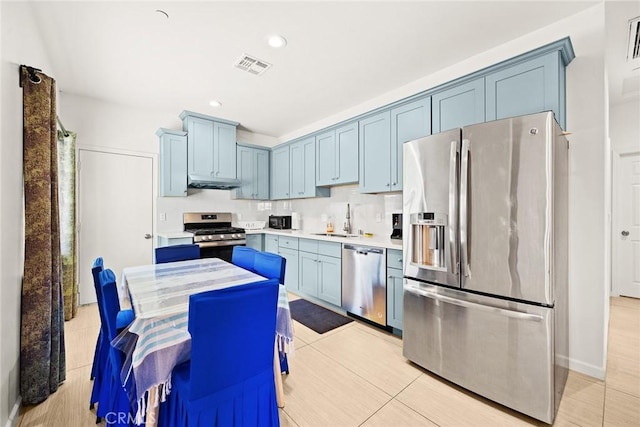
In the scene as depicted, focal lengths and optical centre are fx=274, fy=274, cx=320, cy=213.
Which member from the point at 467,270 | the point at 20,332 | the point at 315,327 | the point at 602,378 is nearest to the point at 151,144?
the point at 20,332

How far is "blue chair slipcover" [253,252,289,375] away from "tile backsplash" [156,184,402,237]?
1853 millimetres

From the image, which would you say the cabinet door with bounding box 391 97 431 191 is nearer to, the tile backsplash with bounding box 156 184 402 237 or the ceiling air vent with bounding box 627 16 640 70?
the tile backsplash with bounding box 156 184 402 237

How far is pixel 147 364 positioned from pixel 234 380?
382 mm

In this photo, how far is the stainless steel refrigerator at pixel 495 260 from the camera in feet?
5.38

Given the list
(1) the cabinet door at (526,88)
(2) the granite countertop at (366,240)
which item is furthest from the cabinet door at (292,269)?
(1) the cabinet door at (526,88)

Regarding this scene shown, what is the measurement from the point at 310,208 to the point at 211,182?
1.65m

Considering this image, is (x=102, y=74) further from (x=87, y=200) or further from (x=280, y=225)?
(x=280, y=225)

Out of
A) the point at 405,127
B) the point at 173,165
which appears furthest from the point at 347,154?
the point at 173,165

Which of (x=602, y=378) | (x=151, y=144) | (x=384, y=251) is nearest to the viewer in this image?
(x=602, y=378)

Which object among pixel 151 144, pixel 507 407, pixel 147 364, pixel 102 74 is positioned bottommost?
pixel 507 407

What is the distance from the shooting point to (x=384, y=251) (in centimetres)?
281

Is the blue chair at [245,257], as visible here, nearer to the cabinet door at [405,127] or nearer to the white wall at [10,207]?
the white wall at [10,207]

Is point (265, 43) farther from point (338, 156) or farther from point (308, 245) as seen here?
point (308, 245)

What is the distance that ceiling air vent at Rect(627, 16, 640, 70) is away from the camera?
2291 millimetres
